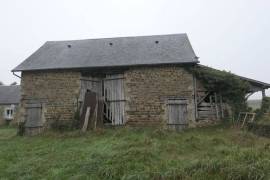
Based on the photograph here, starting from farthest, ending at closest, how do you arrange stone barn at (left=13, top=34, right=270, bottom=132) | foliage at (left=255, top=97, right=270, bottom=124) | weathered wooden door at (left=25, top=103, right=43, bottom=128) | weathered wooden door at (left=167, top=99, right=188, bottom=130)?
1. weathered wooden door at (left=25, top=103, right=43, bottom=128)
2. stone barn at (left=13, top=34, right=270, bottom=132)
3. weathered wooden door at (left=167, top=99, right=188, bottom=130)
4. foliage at (left=255, top=97, right=270, bottom=124)

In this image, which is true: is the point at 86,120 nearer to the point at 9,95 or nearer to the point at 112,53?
the point at 112,53

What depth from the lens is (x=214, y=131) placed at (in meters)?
10.7

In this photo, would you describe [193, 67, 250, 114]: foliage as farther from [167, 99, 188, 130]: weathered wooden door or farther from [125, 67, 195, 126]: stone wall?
[167, 99, 188, 130]: weathered wooden door

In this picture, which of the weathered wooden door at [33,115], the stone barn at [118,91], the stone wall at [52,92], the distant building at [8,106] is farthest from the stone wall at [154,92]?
the distant building at [8,106]

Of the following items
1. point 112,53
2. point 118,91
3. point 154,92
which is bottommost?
point 154,92

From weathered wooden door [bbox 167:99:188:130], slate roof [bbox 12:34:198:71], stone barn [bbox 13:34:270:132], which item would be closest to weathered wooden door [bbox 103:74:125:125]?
stone barn [bbox 13:34:270:132]

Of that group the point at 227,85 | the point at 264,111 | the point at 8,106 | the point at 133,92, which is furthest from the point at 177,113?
the point at 8,106

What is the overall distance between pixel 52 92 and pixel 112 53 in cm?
374

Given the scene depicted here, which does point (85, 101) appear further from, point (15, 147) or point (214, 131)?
point (214, 131)

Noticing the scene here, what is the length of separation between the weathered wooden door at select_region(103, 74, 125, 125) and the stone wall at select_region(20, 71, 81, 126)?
1445 mm

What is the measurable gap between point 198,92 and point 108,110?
4447 millimetres

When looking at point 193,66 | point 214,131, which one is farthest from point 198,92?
point 214,131

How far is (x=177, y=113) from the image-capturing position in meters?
11.8

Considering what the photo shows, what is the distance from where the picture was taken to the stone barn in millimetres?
11805
